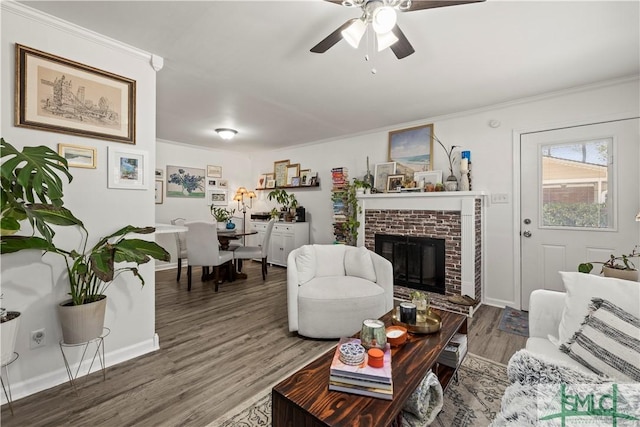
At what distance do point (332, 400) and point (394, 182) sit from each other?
3369 millimetres

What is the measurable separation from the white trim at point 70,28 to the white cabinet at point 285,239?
3450 mm

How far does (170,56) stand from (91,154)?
103 cm

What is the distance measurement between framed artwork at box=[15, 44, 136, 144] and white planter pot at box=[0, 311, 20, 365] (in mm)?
1174

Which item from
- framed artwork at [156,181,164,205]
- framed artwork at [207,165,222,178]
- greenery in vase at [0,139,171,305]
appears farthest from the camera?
framed artwork at [207,165,222,178]

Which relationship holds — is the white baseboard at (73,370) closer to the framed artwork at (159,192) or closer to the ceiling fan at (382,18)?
the ceiling fan at (382,18)

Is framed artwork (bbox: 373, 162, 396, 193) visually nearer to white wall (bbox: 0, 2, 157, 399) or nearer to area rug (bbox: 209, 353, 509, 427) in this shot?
area rug (bbox: 209, 353, 509, 427)

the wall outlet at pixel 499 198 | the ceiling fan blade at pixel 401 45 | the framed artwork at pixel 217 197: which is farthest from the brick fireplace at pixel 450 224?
the framed artwork at pixel 217 197

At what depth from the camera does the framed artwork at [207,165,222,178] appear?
18.9 feet

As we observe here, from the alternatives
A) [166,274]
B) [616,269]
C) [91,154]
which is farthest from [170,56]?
[616,269]

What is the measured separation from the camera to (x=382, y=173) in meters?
4.22

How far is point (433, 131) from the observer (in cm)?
380

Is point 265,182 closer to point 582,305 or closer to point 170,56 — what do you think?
point 170,56

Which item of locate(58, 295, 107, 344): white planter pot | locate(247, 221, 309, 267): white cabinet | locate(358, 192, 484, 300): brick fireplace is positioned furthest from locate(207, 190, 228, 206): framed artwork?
locate(58, 295, 107, 344): white planter pot

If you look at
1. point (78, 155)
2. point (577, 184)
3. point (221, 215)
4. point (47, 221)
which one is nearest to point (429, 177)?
point (577, 184)
